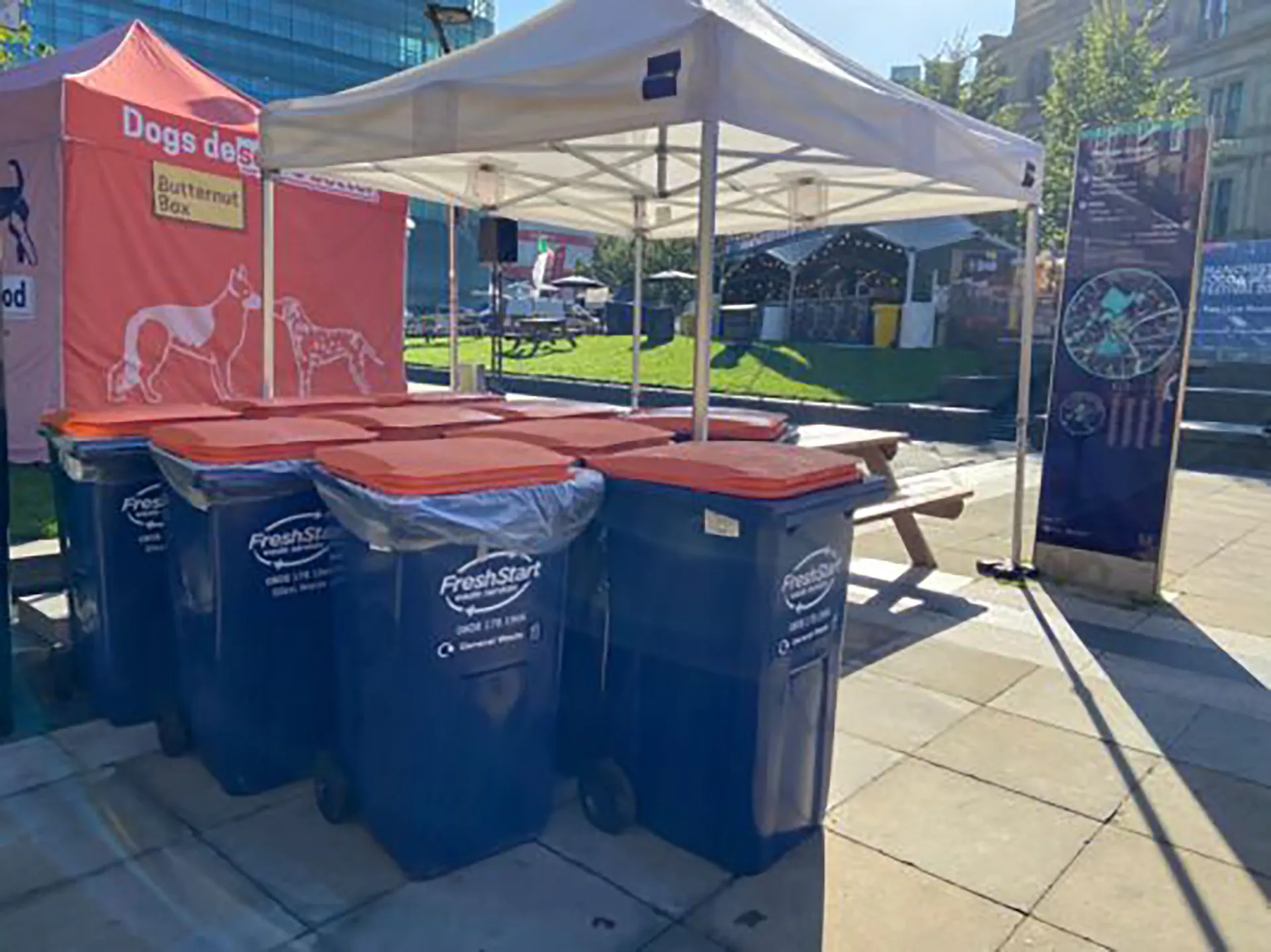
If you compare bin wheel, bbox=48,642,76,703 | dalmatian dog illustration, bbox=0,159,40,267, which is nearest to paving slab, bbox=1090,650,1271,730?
bin wheel, bbox=48,642,76,703

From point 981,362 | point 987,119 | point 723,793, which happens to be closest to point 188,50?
point 987,119

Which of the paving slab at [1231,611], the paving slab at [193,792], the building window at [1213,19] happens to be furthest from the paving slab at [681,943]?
the building window at [1213,19]

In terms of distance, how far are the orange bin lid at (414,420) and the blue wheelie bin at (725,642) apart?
108cm

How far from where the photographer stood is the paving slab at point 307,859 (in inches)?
105

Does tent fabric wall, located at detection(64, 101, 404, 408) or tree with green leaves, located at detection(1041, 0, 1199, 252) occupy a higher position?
tree with green leaves, located at detection(1041, 0, 1199, 252)

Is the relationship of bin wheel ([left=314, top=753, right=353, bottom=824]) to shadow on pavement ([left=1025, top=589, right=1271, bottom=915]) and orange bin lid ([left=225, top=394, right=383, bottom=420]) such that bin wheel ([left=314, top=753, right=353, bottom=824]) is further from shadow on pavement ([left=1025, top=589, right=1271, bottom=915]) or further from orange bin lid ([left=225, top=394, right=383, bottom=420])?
shadow on pavement ([left=1025, top=589, right=1271, bottom=915])

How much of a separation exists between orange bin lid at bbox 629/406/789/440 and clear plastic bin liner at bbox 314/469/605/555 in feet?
3.91

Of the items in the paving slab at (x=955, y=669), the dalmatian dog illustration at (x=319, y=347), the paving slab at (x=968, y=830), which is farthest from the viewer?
the dalmatian dog illustration at (x=319, y=347)

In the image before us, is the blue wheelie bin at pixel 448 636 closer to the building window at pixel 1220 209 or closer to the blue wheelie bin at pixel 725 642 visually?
the blue wheelie bin at pixel 725 642

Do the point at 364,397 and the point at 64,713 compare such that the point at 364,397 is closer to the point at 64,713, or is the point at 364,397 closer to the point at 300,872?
the point at 64,713

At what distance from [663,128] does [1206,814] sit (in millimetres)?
Answer: 3714

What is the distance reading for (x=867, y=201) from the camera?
673 centimetres

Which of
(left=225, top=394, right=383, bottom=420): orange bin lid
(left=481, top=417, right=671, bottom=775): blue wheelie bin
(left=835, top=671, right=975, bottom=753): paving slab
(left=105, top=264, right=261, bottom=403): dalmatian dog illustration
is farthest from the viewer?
(left=105, top=264, right=261, bottom=403): dalmatian dog illustration

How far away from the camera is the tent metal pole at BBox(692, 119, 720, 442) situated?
11.1ft
